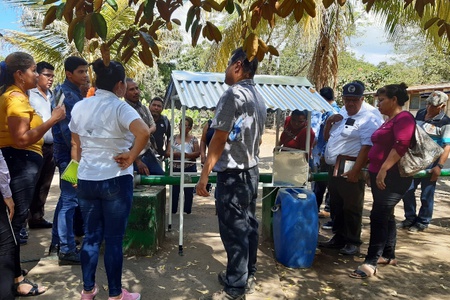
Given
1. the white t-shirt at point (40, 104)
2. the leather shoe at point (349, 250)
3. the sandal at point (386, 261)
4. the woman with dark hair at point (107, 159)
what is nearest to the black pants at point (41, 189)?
the white t-shirt at point (40, 104)

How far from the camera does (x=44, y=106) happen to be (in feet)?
13.7

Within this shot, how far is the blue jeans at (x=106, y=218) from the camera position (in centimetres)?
261

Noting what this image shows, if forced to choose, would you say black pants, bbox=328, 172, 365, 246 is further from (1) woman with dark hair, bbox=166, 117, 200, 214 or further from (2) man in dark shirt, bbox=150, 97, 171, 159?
(2) man in dark shirt, bbox=150, 97, 171, 159

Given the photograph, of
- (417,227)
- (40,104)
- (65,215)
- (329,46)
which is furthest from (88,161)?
(329,46)

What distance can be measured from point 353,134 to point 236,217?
183cm

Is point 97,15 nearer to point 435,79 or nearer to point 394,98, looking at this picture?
point 394,98

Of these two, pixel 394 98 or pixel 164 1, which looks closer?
pixel 164 1

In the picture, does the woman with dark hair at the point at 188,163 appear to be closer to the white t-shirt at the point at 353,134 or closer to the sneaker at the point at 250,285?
the white t-shirt at the point at 353,134

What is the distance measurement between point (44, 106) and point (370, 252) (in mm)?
3706

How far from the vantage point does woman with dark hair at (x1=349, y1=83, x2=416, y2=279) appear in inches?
137

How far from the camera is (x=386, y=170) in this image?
11.5 feet

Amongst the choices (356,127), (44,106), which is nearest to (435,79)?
(356,127)

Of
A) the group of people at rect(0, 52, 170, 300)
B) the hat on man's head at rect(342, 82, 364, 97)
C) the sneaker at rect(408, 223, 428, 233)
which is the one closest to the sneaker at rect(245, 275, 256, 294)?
the group of people at rect(0, 52, 170, 300)

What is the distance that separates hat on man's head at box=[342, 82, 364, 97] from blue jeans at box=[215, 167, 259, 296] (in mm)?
1672
